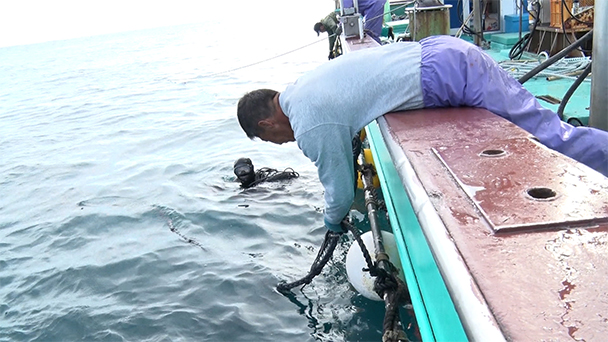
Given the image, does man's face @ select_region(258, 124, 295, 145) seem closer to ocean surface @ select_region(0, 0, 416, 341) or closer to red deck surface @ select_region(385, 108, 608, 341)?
red deck surface @ select_region(385, 108, 608, 341)

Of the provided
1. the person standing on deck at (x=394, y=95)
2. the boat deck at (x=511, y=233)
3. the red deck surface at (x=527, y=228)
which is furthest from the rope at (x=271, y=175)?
the red deck surface at (x=527, y=228)

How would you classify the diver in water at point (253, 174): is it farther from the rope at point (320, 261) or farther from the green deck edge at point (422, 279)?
the green deck edge at point (422, 279)

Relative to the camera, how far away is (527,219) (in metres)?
1.37

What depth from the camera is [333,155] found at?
8.82 ft

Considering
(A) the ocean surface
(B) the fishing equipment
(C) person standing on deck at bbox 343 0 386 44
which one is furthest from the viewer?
(C) person standing on deck at bbox 343 0 386 44

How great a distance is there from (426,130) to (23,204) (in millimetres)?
7089

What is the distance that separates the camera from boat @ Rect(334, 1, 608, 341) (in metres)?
1.08

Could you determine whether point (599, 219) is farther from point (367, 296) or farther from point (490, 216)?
point (367, 296)

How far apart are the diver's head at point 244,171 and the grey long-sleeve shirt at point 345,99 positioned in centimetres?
386

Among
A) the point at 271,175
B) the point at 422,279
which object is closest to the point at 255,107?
the point at 422,279

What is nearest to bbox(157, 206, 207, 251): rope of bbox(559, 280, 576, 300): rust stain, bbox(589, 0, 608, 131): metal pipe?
bbox(589, 0, 608, 131): metal pipe

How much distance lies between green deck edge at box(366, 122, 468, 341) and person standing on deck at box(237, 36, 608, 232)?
373mm

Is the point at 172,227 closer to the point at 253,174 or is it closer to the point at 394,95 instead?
the point at 253,174

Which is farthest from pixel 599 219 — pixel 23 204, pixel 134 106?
pixel 134 106
